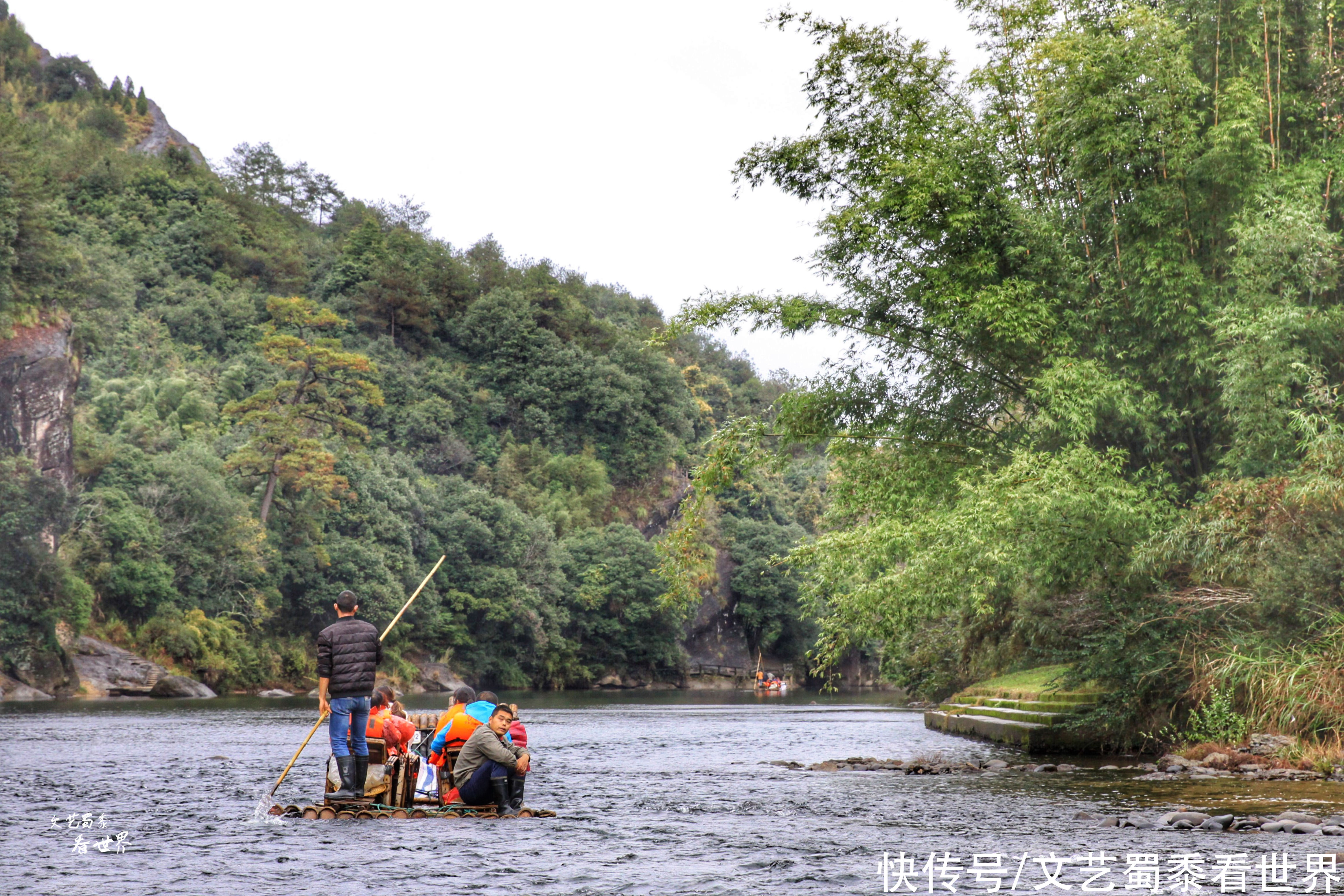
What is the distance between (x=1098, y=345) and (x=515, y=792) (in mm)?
12291

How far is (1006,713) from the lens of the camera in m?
25.7

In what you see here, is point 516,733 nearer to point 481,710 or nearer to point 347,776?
point 481,710

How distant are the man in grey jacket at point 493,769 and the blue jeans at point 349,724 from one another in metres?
1.11

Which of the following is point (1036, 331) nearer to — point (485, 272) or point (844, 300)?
point (844, 300)

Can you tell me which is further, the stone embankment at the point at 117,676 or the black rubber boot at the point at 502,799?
the stone embankment at the point at 117,676

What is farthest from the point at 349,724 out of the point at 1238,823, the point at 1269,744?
the point at 1269,744

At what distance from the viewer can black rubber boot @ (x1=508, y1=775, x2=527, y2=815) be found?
13938 mm

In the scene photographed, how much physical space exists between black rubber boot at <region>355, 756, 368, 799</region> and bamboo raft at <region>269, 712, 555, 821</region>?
100mm

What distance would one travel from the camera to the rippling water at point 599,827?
9711 millimetres

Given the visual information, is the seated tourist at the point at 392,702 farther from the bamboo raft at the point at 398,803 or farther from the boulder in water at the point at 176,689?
the boulder in water at the point at 176,689

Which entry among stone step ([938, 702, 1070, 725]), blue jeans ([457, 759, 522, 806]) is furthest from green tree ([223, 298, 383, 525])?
blue jeans ([457, 759, 522, 806])

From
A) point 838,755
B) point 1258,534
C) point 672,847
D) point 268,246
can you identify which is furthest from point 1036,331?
point 268,246

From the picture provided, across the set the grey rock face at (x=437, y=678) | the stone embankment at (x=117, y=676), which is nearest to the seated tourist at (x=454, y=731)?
the stone embankment at (x=117, y=676)

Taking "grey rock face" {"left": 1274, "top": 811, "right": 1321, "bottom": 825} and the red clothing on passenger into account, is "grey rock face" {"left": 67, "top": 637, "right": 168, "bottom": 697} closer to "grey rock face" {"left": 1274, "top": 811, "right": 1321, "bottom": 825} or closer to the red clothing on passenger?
the red clothing on passenger
